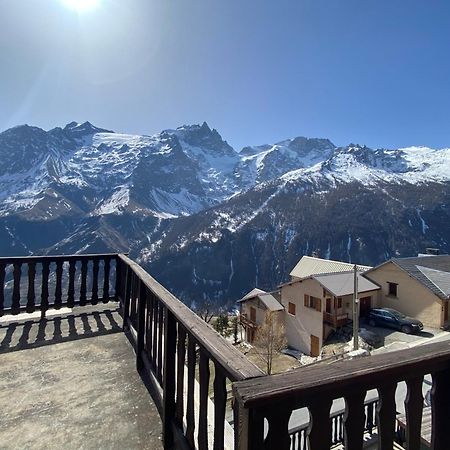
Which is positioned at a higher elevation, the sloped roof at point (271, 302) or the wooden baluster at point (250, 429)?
the wooden baluster at point (250, 429)

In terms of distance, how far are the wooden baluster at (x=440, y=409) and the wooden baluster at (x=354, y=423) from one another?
1.94 feet

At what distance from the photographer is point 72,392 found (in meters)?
3.54

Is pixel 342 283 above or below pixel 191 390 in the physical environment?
below

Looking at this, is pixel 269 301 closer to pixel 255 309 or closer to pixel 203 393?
pixel 255 309

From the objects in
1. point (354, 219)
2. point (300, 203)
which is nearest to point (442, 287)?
point (354, 219)

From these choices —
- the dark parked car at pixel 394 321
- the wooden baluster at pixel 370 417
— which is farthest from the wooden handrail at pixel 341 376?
the dark parked car at pixel 394 321

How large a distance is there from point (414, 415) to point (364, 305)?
2579cm

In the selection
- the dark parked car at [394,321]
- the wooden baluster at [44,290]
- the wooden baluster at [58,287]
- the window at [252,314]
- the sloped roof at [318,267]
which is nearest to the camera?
the wooden baluster at [44,290]

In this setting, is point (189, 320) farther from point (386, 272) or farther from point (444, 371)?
point (386, 272)

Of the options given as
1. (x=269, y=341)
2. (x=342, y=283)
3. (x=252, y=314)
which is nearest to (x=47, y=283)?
(x=269, y=341)

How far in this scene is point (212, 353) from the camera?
175cm

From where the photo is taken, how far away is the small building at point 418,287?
867 inches

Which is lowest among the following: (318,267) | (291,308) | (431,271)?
(291,308)

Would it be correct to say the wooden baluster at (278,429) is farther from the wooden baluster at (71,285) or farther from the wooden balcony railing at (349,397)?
the wooden baluster at (71,285)
